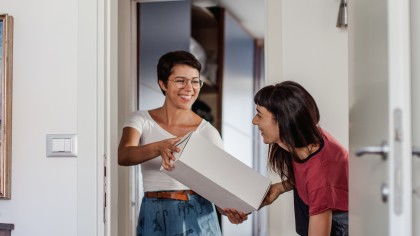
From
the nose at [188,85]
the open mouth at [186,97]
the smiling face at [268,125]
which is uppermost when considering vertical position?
the nose at [188,85]

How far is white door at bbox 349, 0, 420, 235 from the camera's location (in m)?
1.12

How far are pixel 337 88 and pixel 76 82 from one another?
3.77 feet

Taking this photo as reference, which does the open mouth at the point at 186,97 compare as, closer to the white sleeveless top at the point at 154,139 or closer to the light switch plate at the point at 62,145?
the white sleeveless top at the point at 154,139

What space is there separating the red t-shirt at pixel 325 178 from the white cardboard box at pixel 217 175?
0.20m

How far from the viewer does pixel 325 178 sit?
1.85m

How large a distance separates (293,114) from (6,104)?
1.11m

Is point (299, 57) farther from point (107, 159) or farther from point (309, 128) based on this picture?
point (107, 159)

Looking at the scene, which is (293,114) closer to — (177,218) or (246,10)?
(177,218)

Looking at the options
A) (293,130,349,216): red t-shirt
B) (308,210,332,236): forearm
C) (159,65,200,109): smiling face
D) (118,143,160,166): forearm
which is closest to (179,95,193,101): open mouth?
(159,65,200,109): smiling face

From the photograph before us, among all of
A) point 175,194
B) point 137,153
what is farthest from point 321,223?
point 137,153

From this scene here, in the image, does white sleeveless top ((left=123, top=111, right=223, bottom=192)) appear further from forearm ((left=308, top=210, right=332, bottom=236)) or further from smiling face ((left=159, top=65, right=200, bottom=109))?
forearm ((left=308, top=210, right=332, bottom=236))

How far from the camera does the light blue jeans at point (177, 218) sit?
2297 millimetres

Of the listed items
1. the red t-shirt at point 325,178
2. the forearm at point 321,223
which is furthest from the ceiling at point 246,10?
the forearm at point 321,223

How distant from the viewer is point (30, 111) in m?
2.05
